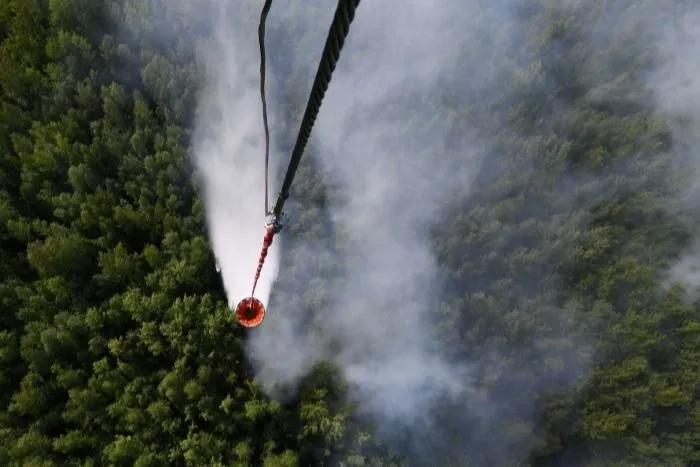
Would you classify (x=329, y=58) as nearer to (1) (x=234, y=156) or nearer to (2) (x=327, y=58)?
(2) (x=327, y=58)

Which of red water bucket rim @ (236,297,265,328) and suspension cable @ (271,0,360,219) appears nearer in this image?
suspension cable @ (271,0,360,219)

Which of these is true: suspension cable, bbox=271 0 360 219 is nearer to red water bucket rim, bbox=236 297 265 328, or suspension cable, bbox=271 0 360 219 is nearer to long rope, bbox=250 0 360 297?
long rope, bbox=250 0 360 297

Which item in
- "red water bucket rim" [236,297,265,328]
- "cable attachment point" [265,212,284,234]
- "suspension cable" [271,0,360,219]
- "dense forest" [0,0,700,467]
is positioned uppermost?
"dense forest" [0,0,700,467]

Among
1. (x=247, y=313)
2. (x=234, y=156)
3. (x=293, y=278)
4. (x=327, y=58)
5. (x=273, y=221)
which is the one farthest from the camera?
(x=234, y=156)

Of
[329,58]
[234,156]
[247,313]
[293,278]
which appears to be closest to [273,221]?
[329,58]

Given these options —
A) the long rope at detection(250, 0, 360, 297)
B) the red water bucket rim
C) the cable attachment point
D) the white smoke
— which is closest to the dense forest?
the white smoke

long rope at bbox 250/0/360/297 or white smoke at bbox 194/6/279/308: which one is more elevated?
white smoke at bbox 194/6/279/308

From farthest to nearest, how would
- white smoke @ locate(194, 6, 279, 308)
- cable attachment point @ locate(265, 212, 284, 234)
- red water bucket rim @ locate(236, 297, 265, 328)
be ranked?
white smoke @ locate(194, 6, 279, 308) < red water bucket rim @ locate(236, 297, 265, 328) < cable attachment point @ locate(265, 212, 284, 234)

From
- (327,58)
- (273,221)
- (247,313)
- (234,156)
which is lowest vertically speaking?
(327,58)
